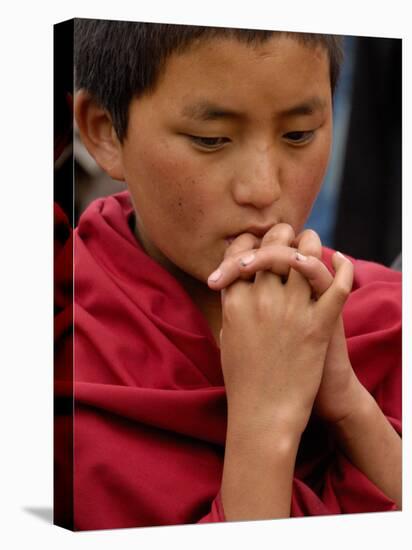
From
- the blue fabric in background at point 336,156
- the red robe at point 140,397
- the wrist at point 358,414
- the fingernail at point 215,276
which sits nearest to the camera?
the red robe at point 140,397

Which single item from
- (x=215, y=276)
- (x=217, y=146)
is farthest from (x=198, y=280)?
(x=217, y=146)

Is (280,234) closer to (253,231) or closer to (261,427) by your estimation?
(253,231)

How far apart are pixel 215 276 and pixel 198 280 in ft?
0.46

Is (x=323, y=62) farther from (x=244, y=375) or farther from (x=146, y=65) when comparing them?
(x=244, y=375)

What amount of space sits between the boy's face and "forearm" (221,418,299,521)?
47cm

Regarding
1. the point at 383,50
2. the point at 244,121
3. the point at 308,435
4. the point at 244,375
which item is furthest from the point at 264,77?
the point at 308,435

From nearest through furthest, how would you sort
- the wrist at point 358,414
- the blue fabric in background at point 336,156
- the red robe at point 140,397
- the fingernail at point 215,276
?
the red robe at point 140,397, the fingernail at point 215,276, the wrist at point 358,414, the blue fabric in background at point 336,156

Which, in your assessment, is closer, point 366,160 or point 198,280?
point 198,280

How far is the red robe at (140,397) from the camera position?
3.19 m

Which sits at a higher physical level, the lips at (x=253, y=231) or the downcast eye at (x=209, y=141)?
the downcast eye at (x=209, y=141)

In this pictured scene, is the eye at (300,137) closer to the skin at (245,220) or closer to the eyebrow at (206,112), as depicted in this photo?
the skin at (245,220)

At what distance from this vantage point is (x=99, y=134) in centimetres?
328

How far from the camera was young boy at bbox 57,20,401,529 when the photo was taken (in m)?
3.22

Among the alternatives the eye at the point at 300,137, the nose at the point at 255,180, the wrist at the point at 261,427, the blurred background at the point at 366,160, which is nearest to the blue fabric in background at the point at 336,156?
the blurred background at the point at 366,160
